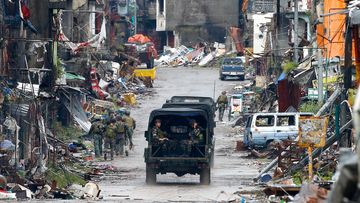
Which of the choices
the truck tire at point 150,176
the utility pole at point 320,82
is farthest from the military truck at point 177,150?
the utility pole at point 320,82

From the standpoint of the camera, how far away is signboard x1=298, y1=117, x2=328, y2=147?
2241 cm

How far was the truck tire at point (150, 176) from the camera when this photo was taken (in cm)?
3064

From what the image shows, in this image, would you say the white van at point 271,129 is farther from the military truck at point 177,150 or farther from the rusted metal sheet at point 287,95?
the military truck at point 177,150

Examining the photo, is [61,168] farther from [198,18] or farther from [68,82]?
[198,18]

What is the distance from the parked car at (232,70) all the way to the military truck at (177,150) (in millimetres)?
44145

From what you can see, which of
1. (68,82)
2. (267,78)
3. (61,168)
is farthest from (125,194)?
(267,78)

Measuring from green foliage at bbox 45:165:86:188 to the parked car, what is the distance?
43773mm

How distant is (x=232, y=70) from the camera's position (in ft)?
251

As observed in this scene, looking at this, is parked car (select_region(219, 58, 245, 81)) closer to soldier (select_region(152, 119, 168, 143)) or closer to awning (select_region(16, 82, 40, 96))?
awning (select_region(16, 82, 40, 96))

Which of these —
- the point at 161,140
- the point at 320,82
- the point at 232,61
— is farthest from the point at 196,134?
the point at 232,61

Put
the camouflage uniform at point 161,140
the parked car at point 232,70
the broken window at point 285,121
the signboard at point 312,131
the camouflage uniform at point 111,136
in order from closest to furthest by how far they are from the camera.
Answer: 1. the signboard at point 312,131
2. the camouflage uniform at point 161,140
3. the camouflage uniform at point 111,136
4. the broken window at point 285,121
5. the parked car at point 232,70

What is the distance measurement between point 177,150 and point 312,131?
8.96 metres

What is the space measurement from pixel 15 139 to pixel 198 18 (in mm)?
65631

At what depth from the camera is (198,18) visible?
9981 cm
